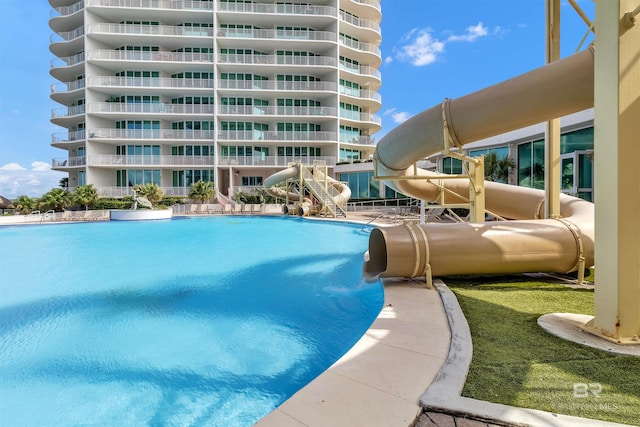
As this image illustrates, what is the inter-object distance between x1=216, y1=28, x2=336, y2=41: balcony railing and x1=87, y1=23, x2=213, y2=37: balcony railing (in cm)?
224

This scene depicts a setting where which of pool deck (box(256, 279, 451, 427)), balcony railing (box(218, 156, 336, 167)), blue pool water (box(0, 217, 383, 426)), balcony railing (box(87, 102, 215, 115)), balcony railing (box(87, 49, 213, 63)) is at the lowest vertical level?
blue pool water (box(0, 217, 383, 426))

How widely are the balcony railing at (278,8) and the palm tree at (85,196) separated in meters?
22.0

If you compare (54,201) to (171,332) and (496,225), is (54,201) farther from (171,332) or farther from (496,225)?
(496,225)

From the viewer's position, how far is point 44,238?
1573 centimetres

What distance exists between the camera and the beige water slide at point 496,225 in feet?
14.3

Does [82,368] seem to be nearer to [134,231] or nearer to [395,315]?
[395,315]

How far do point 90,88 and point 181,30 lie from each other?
1071cm

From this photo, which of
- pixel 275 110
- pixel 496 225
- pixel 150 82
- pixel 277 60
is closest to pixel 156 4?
pixel 150 82

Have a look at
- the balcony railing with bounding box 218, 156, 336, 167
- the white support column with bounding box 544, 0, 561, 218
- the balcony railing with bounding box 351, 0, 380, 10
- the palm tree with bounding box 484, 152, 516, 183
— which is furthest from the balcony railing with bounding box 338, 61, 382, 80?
the white support column with bounding box 544, 0, 561, 218

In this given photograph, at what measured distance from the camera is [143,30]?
33156mm

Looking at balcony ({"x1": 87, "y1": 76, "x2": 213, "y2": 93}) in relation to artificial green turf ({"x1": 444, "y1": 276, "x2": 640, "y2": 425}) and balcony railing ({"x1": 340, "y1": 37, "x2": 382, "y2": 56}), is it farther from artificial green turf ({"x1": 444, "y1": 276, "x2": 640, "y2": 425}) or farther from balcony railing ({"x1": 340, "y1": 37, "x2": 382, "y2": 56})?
artificial green turf ({"x1": 444, "y1": 276, "x2": 640, "y2": 425})

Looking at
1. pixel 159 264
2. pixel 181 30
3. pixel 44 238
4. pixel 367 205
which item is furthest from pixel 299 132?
pixel 159 264

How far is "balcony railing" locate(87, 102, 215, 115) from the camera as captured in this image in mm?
33188

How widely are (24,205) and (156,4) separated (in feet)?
75.5
